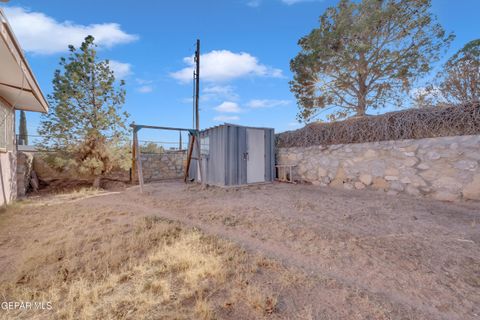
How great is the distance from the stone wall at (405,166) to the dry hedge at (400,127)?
0.64ft

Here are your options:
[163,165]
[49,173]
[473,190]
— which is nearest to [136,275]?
[473,190]

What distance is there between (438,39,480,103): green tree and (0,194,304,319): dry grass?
1039 centimetres

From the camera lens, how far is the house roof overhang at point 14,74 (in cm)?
258

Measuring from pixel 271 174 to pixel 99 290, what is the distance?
7.46 meters

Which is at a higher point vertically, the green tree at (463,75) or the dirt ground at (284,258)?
the green tree at (463,75)

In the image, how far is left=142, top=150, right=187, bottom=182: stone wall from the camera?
1023 cm

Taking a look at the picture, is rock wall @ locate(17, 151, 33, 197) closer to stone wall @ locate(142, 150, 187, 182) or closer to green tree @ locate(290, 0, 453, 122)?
stone wall @ locate(142, 150, 187, 182)

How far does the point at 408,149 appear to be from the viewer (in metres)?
5.50

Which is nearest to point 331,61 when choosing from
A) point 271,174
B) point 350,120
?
point 350,120

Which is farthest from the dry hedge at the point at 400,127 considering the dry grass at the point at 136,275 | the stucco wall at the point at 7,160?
the stucco wall at the point at 7,160

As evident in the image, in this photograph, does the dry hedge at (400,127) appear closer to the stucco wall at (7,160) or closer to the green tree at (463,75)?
the green tree at (463,75)

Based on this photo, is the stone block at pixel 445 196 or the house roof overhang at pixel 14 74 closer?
the house roof overhang at pixel 14 74

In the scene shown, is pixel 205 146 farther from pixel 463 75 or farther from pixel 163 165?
pixel 463 75

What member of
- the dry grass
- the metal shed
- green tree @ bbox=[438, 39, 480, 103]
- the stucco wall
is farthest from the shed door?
green tree @ bbox=[438, 39, 480, 103]
